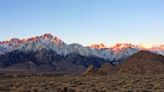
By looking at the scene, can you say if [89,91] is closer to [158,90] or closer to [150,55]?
[158,90]

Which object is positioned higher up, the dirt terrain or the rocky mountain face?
the rocky mountain face

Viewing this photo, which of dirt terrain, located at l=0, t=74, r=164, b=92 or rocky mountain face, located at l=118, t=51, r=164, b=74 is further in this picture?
rocky mountain face, located at l=118, t=51, r=164, b=74

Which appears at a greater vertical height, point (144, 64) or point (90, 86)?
point (144, 64)

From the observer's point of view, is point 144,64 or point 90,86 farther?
point 144,64

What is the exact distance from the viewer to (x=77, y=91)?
3566 centimetres

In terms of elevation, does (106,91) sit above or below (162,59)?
below

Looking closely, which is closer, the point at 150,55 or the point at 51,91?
the point at 51,91

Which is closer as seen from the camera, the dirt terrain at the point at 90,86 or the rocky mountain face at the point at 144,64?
the dirt terrain at the point at 90,86

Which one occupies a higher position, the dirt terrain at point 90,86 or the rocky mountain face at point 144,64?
the rocky mountain face at point 144,64

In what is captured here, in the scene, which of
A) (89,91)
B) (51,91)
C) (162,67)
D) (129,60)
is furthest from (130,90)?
(129,60)

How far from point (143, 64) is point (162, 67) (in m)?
7.01

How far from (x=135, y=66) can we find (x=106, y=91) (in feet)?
258

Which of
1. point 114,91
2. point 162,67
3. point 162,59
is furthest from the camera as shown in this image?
point 162,59

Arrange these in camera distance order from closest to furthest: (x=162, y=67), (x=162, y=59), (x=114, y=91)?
(x=114, y=91) < (x=162, y=67) < (x=162, y=59)
